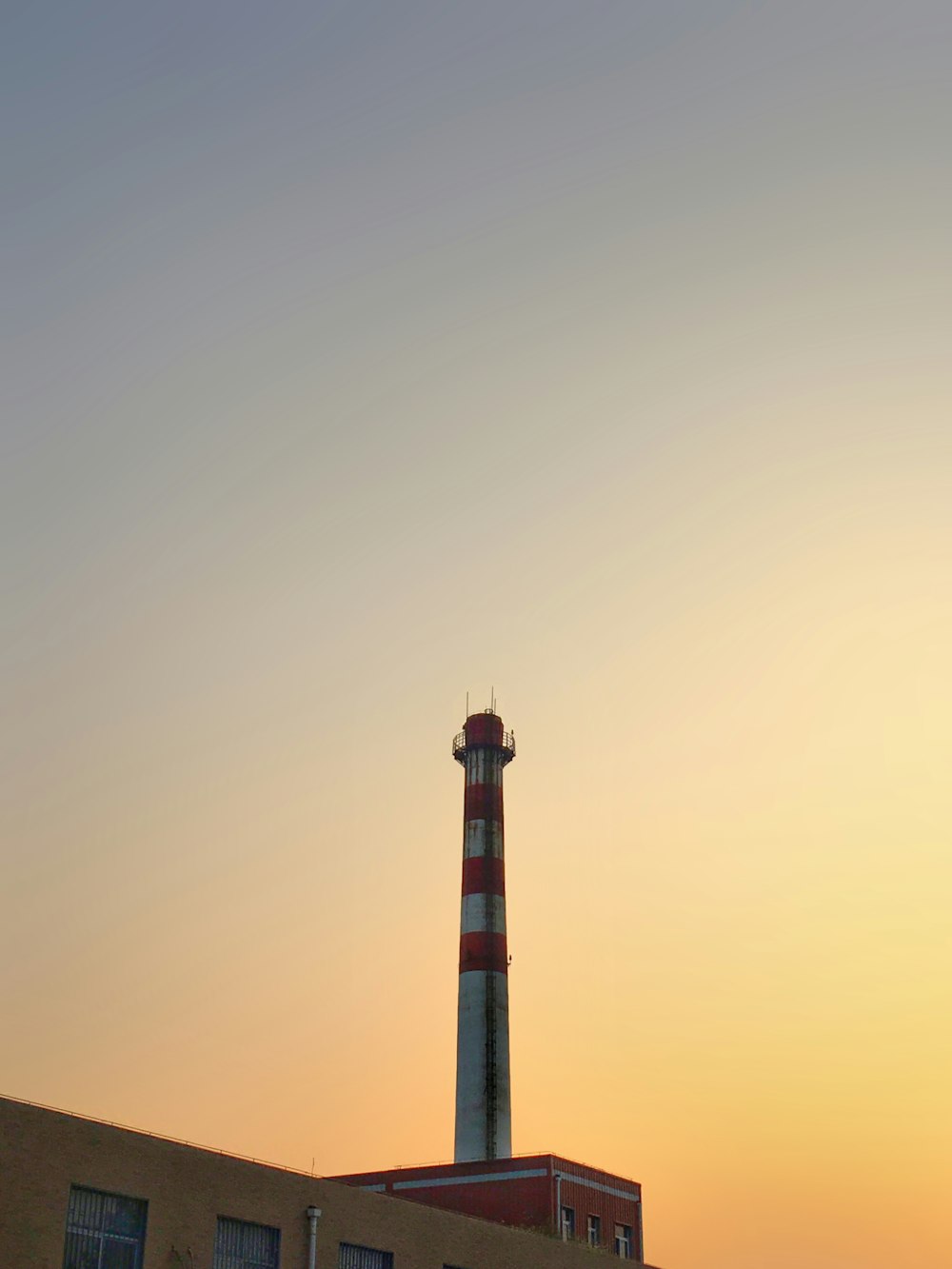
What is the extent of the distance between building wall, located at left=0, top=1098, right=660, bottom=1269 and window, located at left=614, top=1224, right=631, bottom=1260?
1505 cm

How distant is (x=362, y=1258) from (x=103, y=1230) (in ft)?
32.6

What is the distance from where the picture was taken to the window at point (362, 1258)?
39562 mm

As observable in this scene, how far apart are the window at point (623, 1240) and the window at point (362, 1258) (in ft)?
68.3

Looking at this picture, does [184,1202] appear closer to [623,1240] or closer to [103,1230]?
[103,1230]

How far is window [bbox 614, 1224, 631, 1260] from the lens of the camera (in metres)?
58.8

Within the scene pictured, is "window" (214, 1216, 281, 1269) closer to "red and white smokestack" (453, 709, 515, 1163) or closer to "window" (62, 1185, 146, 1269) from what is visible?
"window" (62, 1185, 146, 1269)

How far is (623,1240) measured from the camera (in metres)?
59.4

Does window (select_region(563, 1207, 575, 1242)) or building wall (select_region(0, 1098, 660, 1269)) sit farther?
window (select_region(563, 1207, 575, 1242))

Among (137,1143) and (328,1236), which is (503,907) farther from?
(137,1143)

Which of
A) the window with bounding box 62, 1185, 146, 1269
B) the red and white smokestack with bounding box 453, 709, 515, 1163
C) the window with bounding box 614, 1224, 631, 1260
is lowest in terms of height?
the window with bounding box 62, 1185, 146, 1269

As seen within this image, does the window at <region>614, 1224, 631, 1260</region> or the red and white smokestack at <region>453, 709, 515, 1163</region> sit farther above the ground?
the red and white smokestack at <region>453, 709, 515, 1163</region>

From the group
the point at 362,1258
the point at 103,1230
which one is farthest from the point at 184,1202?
the point at 362,1258

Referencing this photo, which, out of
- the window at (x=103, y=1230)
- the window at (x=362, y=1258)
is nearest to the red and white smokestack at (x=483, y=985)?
the window at (x=362, y=1258)

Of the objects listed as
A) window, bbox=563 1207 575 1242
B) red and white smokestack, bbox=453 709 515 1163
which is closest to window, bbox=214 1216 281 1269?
window, bbox=563 1207 575 1242
